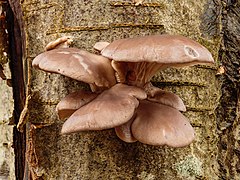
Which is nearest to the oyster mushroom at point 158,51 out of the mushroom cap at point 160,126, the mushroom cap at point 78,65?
the mushroom cap at point 78,65

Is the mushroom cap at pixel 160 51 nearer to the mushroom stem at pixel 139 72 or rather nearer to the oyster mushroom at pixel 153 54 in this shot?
the oyster mushroom at pixel 153 54

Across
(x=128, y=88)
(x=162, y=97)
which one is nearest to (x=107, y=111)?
(x=128, y=88)

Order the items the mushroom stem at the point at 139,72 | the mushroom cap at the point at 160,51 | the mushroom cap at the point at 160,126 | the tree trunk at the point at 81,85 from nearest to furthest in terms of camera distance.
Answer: the mushroom cap at the point at 160,51 < the mushroom cap at the point at 160,126 < the mushroom stem at the point at 139,72 < the tree trunk at the point at 81,85

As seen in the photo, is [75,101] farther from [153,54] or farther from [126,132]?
[153,54]

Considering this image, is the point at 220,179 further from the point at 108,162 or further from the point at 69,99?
the point at 69,99

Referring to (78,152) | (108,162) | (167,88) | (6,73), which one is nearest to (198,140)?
(167,88)

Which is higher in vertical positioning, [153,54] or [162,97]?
[153,54]

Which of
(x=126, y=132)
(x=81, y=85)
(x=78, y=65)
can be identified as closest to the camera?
(x=78, y=65)
